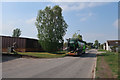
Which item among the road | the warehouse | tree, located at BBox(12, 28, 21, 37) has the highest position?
tree, located at BBox(12, 28, 21, 37)

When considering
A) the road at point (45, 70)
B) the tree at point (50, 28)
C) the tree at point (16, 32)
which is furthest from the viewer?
the tree at point (16, 32)

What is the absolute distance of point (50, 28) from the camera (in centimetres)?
3422

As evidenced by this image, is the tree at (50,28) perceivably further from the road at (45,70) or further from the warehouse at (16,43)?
the road at (45,70)

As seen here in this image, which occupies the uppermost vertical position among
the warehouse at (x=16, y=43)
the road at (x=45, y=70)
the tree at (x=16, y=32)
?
the tree at (x=16, y=32)

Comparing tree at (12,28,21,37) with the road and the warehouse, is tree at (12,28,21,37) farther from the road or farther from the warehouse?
the road

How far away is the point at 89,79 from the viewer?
8.01m

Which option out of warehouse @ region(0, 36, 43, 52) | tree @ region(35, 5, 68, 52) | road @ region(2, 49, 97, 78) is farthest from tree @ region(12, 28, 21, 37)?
road @ region(2, 49, 97, 78)

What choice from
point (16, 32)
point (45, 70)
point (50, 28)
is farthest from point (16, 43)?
point (16, 32)

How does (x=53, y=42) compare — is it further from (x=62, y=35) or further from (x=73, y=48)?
(x=73, y=48)

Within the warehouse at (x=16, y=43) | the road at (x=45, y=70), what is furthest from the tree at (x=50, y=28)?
the road at (x=45, y=70)

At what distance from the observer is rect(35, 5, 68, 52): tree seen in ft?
113

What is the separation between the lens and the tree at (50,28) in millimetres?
34344

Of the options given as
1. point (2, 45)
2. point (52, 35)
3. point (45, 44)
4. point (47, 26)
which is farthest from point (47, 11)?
point (2, 45)

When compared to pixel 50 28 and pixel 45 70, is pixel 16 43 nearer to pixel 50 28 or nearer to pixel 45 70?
pixel 50 28
